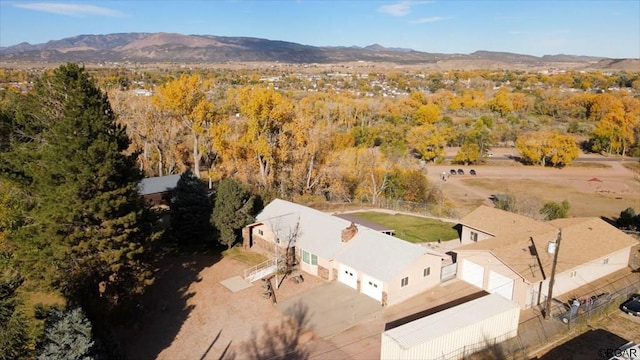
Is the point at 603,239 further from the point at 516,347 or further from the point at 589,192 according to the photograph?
the point at 589,192

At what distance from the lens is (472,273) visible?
2522cm

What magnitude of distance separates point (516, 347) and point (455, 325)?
3125 millimetres

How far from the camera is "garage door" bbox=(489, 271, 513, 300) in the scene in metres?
23.2

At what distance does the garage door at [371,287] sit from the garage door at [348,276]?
0.63 m

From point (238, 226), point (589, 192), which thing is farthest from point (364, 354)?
point (589, 192)

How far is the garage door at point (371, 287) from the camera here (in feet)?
76.3

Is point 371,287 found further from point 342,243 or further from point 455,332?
point 455,332

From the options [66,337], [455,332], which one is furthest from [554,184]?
[66,337]

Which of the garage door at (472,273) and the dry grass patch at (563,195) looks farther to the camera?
the dry grass patch at (563,195)

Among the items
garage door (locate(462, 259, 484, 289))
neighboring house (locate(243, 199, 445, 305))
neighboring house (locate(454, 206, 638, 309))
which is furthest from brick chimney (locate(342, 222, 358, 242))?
garage door (locate(462, 259, 484, 289))

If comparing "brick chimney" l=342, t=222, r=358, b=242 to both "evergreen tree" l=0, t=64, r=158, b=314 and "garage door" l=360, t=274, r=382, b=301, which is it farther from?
"evergreen tree" l=0, t=64, r=158, b=314

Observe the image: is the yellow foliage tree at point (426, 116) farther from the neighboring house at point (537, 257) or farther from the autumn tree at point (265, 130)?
the neighboring house at point (537, 257)

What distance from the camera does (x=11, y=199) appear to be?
23906mm

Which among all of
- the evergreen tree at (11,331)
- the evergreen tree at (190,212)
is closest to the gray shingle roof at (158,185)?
the evergreen tree at (190,212)
